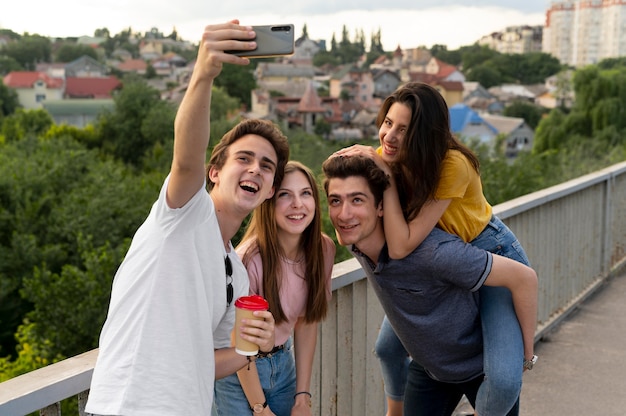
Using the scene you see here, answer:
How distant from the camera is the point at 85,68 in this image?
16200 cm

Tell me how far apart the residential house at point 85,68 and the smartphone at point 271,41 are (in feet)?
545

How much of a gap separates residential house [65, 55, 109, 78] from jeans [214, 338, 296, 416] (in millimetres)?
165449

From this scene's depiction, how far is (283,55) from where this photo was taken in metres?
1.78

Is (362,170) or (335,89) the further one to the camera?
(335,89)

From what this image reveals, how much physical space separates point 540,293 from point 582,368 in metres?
0.65

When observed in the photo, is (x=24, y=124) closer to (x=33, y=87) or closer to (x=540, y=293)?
(x=33, y=87)

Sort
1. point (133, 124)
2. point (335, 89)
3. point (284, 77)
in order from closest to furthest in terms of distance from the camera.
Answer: point (133, 124) < point (335, 89) < point (284, 77)

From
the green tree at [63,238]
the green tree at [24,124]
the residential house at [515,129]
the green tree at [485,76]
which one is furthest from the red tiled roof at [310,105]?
the green tree at [63,238]

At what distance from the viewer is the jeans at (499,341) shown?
2.56 meters

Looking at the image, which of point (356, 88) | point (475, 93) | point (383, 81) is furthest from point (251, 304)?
point (383, 81)

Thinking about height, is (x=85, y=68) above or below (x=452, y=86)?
above

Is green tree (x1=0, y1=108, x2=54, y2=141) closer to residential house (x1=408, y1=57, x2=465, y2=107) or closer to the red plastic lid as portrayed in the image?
residential house (x1=408, y1=57, x2=465, y2=107)

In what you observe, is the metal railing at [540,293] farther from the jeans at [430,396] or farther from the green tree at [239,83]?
the green tree at [239,83]

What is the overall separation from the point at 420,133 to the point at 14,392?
1.42 metres
